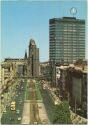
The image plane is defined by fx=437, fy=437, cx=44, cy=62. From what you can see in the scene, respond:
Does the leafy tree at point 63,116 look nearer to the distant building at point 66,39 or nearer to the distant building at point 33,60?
the distant building at point 66,39

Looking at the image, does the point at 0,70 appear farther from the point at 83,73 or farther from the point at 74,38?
the point at 74,38

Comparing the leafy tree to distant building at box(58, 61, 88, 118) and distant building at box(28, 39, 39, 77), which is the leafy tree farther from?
distant building at box(28, 39, 39, 77)

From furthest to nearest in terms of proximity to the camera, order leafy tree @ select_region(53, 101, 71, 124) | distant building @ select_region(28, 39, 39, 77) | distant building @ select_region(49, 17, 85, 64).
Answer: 1. distant building @ select_region(28, 39, 39, 77)
2. distant building @ select_region(49, 17, 85, 64)
3. leafy tree @ select_region(53, 101, 71, 124)

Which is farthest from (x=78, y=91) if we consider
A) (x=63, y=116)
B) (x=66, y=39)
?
(x=66, y=39)

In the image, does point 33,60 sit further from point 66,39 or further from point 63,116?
point 63,116

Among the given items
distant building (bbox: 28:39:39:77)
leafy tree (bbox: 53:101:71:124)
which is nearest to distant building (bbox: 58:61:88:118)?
leafy tree (bbox: 53:101:71:124)

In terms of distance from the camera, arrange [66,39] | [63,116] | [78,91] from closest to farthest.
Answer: [63,116] → [78,91] → [66,39]
